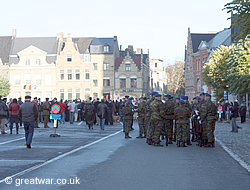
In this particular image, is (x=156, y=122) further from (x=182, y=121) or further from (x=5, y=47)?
(x=5, y=47)

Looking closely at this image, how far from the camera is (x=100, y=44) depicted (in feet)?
274

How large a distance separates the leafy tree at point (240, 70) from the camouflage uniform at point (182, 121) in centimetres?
2424

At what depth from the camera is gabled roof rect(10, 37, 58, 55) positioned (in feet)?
273

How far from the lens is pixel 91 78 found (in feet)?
268

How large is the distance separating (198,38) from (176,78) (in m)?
16.4

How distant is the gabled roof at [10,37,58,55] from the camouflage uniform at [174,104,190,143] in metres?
66.7

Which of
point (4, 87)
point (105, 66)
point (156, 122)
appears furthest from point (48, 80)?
point (156, 122)

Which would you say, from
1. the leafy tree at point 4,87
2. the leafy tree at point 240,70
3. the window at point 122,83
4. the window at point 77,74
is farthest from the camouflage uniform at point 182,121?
the window at point 77,74

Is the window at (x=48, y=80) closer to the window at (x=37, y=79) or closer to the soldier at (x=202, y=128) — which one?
the window at (x=37, y=79)

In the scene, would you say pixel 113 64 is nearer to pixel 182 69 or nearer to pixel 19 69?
pixel 19 69

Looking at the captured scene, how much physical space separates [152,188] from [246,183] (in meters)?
1.89

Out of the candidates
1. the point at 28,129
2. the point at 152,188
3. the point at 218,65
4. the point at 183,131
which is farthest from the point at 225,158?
the point at 218,65

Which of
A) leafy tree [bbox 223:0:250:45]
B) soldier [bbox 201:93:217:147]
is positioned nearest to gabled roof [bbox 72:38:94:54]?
soldier [bbox 201:93:217:147]

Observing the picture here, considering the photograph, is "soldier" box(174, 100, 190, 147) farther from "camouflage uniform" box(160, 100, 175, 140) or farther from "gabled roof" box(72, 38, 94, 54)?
"gabled roof" box(72, 38, 94, 54)
